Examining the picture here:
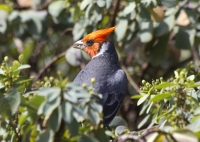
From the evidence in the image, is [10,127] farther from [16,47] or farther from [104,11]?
[16,47]

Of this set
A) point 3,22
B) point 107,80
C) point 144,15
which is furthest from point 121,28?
point 3,22

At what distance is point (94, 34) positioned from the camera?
5.32 metres

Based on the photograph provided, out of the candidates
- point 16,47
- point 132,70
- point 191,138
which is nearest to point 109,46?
point 132,70

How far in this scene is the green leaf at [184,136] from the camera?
2.51 meters

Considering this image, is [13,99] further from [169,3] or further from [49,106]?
[169,3]

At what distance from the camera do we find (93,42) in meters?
5.37

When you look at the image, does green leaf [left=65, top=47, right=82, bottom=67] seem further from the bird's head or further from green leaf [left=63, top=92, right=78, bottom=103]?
green leaf [left=63, top=92, right=78, bottom=103]

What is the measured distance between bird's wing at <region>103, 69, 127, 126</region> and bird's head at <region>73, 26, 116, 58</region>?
0.60 metres

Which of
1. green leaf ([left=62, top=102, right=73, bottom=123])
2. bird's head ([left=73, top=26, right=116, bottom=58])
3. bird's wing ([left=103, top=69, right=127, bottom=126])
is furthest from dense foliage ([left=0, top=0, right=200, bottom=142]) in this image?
bird's wing ([left=103, top=69, right=127, bottom=126])

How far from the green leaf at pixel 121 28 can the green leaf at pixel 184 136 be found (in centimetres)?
272

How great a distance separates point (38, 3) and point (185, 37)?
162 cm

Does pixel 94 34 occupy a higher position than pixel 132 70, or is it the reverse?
pixel 94 34

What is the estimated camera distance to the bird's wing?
4.15m

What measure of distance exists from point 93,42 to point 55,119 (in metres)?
2.86
